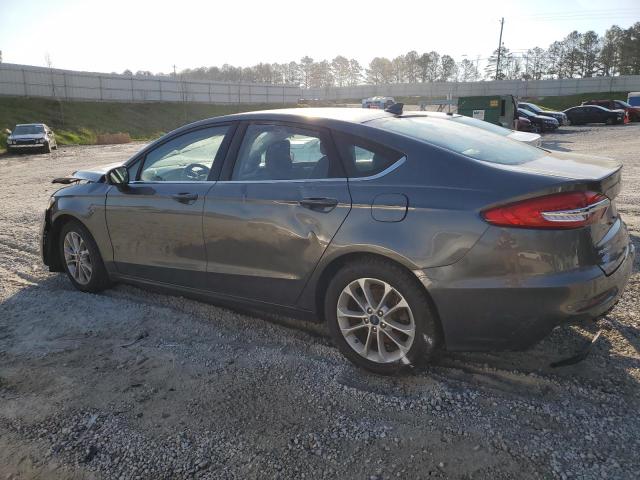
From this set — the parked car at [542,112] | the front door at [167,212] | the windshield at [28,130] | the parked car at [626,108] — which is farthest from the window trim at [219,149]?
the parked car at [626,108]

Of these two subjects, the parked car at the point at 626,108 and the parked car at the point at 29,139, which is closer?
the parked car at the point at 29,139

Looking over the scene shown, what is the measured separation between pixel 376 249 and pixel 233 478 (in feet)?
4.64

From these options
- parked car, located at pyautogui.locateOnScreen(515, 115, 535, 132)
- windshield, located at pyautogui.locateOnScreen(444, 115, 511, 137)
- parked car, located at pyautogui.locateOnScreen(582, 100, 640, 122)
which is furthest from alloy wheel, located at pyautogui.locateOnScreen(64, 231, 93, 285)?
parked car, located at pyautogui.locateOnScreen(582, 100, 640, 122)

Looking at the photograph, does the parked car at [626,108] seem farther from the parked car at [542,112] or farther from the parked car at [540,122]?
the parked car at [540,122]

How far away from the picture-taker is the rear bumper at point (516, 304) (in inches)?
108

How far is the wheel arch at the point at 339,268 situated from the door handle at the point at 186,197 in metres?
1.23

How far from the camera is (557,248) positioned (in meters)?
2.70

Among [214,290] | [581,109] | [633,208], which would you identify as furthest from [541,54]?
[214,290]

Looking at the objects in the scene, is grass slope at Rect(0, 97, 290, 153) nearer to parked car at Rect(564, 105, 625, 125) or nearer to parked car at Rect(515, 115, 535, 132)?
parked car at Rect(515, 115, 535, 132)

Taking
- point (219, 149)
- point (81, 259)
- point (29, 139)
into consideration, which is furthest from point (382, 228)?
point (29, 139)

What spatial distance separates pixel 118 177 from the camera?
455cm

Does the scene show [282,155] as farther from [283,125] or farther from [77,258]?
[77,258]

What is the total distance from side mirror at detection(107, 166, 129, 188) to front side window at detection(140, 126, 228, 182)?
0.14m

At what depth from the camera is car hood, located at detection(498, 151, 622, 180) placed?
2914 millimetres
